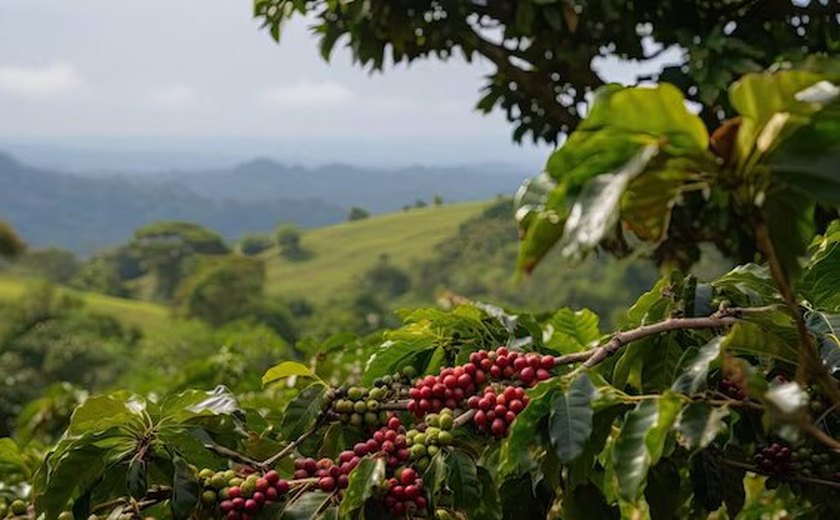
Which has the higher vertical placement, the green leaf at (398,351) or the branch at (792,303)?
the branch at (792,303)

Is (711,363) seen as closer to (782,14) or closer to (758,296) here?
(758,296)

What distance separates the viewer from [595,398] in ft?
3.87

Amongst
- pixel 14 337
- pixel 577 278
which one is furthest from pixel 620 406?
pixel 577 278

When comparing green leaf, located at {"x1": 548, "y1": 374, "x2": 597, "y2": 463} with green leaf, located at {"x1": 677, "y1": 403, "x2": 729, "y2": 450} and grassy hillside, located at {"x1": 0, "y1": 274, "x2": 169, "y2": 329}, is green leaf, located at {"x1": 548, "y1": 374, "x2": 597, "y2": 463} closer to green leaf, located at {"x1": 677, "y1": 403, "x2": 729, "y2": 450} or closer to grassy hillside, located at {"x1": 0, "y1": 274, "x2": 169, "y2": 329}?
green leaf, located at {"x1": 677, "y1": 403, "x2": 729, "y2": 450}

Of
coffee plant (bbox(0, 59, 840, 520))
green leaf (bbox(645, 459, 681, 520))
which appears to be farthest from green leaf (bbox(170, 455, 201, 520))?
green leaf (bbox(645, 459, 681, 520))

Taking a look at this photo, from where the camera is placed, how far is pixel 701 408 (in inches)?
43.7

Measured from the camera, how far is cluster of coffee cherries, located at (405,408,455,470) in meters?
1.29

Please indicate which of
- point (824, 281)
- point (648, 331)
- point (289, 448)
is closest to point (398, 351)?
point (289, 448)

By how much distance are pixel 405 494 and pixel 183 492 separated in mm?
318

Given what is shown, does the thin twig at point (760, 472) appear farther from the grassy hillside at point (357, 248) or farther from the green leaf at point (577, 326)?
the grassy hillside at point (357, 248)

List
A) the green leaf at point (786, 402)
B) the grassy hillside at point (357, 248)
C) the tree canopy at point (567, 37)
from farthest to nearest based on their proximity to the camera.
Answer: the grassy hillside at point (357, 248)
the tree canopy at point (567, 37)
the green leaf at point (786, 402)

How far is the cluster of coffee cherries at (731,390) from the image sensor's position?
133 cm

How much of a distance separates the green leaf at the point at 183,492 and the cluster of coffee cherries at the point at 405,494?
279 mm

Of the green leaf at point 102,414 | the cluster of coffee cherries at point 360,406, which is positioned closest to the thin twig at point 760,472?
the cluster of coffee cherries at point 360,406
